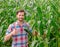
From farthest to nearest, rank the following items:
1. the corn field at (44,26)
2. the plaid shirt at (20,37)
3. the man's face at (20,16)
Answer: the corn field at (44,26), the plaid shirt at (20,37), the man's face at (20,16)

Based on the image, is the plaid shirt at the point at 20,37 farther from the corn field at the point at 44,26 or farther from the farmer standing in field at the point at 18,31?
the corn field at the point at 44,26

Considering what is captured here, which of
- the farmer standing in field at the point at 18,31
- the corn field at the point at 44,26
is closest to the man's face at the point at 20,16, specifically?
the farmer standing in field at the point at 18,31

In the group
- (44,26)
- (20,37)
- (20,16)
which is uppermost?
(20,16)

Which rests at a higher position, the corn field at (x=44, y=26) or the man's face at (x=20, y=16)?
the man's face at (x=20, y=16)

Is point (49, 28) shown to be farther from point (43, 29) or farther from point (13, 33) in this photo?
point (13, 33)

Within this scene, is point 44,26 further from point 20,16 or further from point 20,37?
point 20,16

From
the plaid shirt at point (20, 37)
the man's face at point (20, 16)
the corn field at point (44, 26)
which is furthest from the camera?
the corn field at point (44, 26)

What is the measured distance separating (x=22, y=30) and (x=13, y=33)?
302mm

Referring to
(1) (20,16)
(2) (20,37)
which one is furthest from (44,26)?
(1) (20,16)

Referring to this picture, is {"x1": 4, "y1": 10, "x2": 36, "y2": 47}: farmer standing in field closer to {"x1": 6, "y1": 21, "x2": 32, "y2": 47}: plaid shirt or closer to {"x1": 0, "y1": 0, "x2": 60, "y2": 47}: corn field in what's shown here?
{"x1": 6, "y1": 21, "x2": 32, "y2": 47}: plaid shirt

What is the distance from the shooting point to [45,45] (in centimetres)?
482

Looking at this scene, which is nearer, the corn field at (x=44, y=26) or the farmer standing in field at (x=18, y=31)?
the farmer standing in field at (x=18, y=31)

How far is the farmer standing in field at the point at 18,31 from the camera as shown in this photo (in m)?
4.30

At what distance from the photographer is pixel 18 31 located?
4477mm
